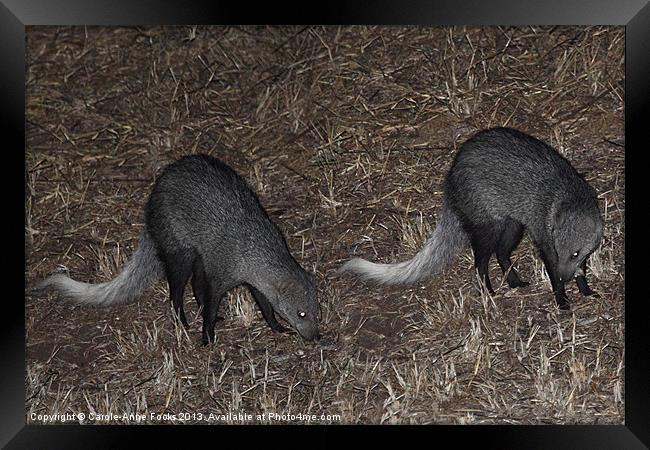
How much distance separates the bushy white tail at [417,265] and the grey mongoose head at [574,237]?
20.7 inches

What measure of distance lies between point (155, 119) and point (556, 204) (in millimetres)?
2026

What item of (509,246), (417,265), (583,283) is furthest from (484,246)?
(583,283)

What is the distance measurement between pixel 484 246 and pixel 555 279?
0.38 meters

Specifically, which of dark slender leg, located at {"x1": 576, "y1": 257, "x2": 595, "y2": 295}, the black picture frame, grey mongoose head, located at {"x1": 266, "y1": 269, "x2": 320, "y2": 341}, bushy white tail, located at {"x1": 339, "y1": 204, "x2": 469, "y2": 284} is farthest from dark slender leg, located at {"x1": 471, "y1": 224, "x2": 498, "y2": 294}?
grey mongoose head, located at {"x1": 266, "y1": 269, "x2": 320, "y2": 341}

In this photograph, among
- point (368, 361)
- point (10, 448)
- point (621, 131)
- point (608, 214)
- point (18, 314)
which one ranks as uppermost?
point (621, 131)

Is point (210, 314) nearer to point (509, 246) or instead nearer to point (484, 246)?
point (484, 246)

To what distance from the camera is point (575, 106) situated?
141 inches

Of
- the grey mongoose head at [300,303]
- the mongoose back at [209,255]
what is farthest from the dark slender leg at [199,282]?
the grey mongoose head at [300,303]

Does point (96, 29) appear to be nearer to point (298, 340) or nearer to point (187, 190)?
point (187, 190)

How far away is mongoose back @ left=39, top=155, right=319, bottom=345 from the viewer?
3574 millimetres

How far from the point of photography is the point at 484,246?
3629mm

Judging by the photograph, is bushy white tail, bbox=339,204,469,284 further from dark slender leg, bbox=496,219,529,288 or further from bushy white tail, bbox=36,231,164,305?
bushy white tail, bbox=36,231,164,305
